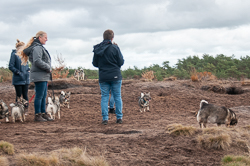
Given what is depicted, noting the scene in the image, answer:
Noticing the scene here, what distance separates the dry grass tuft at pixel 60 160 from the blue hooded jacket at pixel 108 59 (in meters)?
3.82

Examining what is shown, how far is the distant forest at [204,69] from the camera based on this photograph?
2648cm

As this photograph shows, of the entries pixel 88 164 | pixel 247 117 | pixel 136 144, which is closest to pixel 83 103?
pixel 247 117

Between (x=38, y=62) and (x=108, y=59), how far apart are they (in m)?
2.04

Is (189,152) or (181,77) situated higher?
(181,77)

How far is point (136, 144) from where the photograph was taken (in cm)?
591

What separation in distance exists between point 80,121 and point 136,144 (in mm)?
4204

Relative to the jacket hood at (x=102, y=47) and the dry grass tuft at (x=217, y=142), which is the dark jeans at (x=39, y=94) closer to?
the jacket hood at (x=102, y=47)

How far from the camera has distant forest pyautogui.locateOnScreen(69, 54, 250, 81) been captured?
2648 cm

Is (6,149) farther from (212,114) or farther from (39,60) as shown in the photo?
(212,114)

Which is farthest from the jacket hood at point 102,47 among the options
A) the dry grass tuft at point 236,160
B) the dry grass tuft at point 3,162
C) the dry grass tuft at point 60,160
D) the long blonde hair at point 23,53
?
the dry grass tuft at point 236,160

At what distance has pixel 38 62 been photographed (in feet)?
29.1

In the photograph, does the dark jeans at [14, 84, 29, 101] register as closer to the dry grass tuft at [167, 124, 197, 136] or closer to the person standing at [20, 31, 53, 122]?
the person standing at [20, 31, 53, 122]

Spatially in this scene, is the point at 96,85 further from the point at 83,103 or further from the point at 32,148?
the point at 32,148

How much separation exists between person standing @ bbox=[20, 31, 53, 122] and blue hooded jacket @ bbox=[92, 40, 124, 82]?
1.63m
